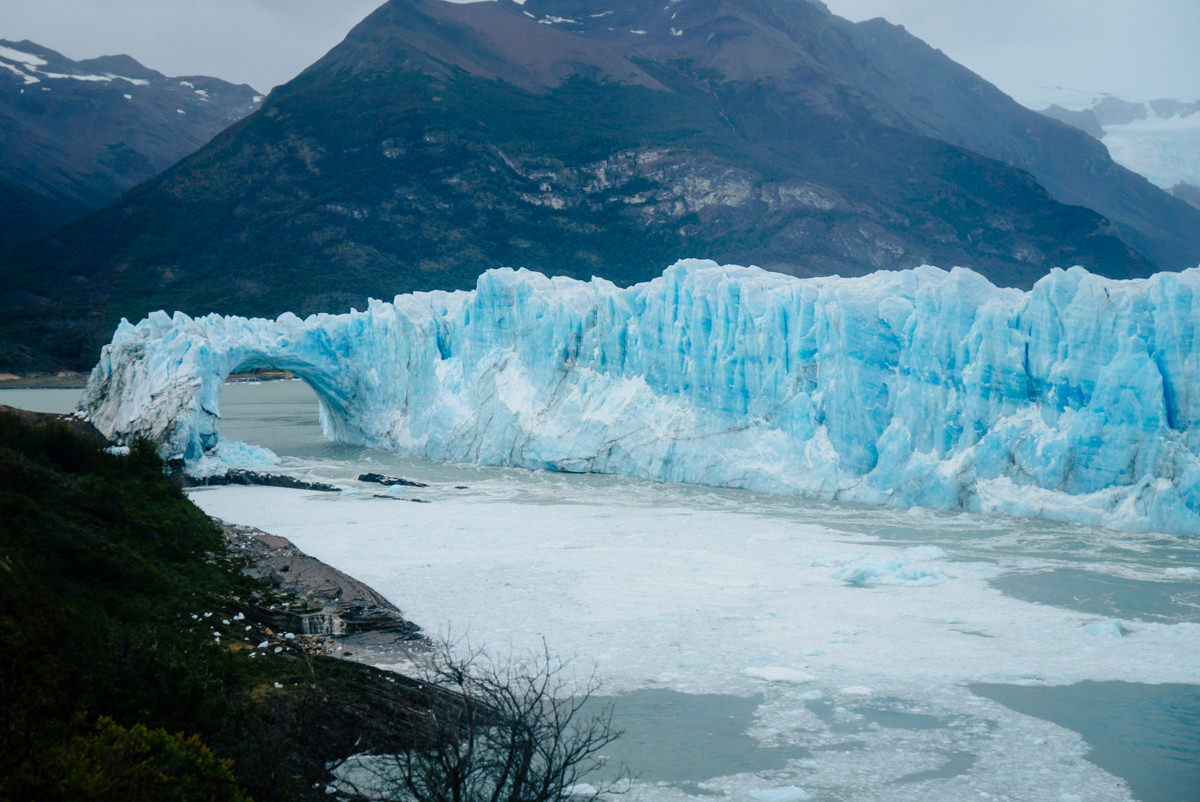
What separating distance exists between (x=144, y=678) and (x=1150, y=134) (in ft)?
481

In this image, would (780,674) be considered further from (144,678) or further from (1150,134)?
(1150,134)

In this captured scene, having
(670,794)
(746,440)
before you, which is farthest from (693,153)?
(670,794)

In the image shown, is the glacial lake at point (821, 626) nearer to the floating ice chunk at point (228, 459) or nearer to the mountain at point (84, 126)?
the floating ice chunk at point (228, 459)

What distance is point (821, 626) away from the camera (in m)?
9.27

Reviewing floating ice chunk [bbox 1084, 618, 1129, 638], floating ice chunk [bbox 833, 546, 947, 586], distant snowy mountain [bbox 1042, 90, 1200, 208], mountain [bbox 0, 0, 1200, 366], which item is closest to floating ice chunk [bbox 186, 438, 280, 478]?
floating ice chunk [bbox 833, 546, 947, 586]

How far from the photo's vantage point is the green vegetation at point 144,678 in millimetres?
4336

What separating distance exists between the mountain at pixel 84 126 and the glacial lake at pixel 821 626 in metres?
83.0

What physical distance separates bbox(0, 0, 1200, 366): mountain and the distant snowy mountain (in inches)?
803

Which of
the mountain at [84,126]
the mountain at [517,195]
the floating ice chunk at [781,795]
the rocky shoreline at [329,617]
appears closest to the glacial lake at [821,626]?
the floating ice chunk at [781,795]

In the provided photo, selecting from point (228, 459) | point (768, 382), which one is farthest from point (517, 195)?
point (768, 382)

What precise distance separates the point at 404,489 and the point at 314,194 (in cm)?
5947

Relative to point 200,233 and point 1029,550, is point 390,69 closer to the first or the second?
point 200,233

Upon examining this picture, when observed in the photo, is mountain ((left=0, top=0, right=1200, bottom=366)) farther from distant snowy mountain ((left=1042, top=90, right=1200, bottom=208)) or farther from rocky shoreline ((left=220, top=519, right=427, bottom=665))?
rocky shoreline ((left=220, top=519, right=427, bottom=665))

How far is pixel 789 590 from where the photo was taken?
1066 centimetres
